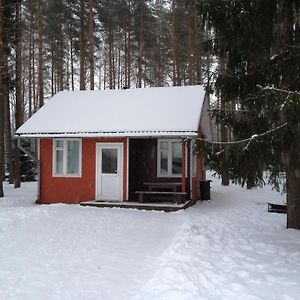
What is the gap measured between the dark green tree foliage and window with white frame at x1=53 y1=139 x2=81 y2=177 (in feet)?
25.1

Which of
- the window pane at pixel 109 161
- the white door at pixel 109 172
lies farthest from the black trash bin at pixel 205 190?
the window pane at pixel 109 161

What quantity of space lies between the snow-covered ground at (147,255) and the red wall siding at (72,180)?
7.57ft

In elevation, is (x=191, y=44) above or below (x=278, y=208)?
Answer: above

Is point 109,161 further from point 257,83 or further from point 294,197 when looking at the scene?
point 257,83

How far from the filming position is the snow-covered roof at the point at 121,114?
13.8 metres

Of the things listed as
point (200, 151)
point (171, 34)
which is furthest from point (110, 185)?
point (171, 34)

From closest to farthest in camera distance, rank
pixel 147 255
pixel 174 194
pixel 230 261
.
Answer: pixel 230 261, pixel 147 255, pixel 174 194

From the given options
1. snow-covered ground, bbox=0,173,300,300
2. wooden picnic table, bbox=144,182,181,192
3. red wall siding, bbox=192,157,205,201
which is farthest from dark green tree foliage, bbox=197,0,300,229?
red wall siding, bbox=192,157,205,201

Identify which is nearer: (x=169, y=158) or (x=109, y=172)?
(x=109, y=172)

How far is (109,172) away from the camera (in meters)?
14.5

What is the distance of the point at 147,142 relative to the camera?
15734mm

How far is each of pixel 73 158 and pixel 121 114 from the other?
8.17 feet

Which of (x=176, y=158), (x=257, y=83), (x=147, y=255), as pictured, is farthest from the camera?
(x=176, y=158)

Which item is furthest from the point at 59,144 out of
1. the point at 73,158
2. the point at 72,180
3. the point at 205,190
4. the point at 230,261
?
the point at 230,261
